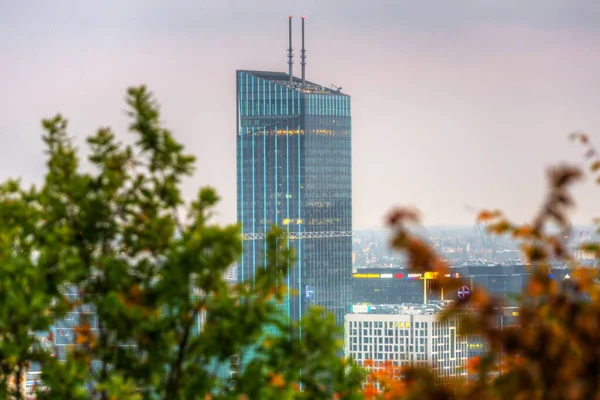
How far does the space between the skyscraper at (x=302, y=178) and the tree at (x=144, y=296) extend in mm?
146935

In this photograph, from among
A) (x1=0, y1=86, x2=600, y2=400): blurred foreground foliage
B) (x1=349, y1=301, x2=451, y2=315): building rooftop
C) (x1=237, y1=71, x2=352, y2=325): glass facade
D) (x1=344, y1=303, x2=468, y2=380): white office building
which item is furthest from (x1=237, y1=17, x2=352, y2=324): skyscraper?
(x1=0, y1=86, x2=600, y2=400): blurred foreground foliage

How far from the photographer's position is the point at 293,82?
165125 millimetres

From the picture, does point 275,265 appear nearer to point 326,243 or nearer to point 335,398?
point 335,398

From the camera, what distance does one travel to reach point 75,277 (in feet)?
28.0

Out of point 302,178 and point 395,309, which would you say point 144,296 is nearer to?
point 302,178

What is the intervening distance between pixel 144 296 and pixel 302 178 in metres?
151

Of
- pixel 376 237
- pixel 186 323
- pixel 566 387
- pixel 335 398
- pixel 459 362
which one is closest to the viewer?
pixel 566 387

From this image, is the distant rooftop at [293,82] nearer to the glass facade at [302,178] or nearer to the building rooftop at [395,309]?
the glass facade at [302,178]

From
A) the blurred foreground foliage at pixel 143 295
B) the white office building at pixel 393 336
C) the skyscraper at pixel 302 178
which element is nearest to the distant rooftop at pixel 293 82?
the skyscraper at pixel 302 178

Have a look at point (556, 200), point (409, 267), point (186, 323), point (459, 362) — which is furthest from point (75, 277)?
point (459, 362)

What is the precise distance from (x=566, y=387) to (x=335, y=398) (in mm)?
4733

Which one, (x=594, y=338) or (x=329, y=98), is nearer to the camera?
(x=594, y=338)

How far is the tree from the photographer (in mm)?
8148

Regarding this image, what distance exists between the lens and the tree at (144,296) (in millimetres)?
8148
